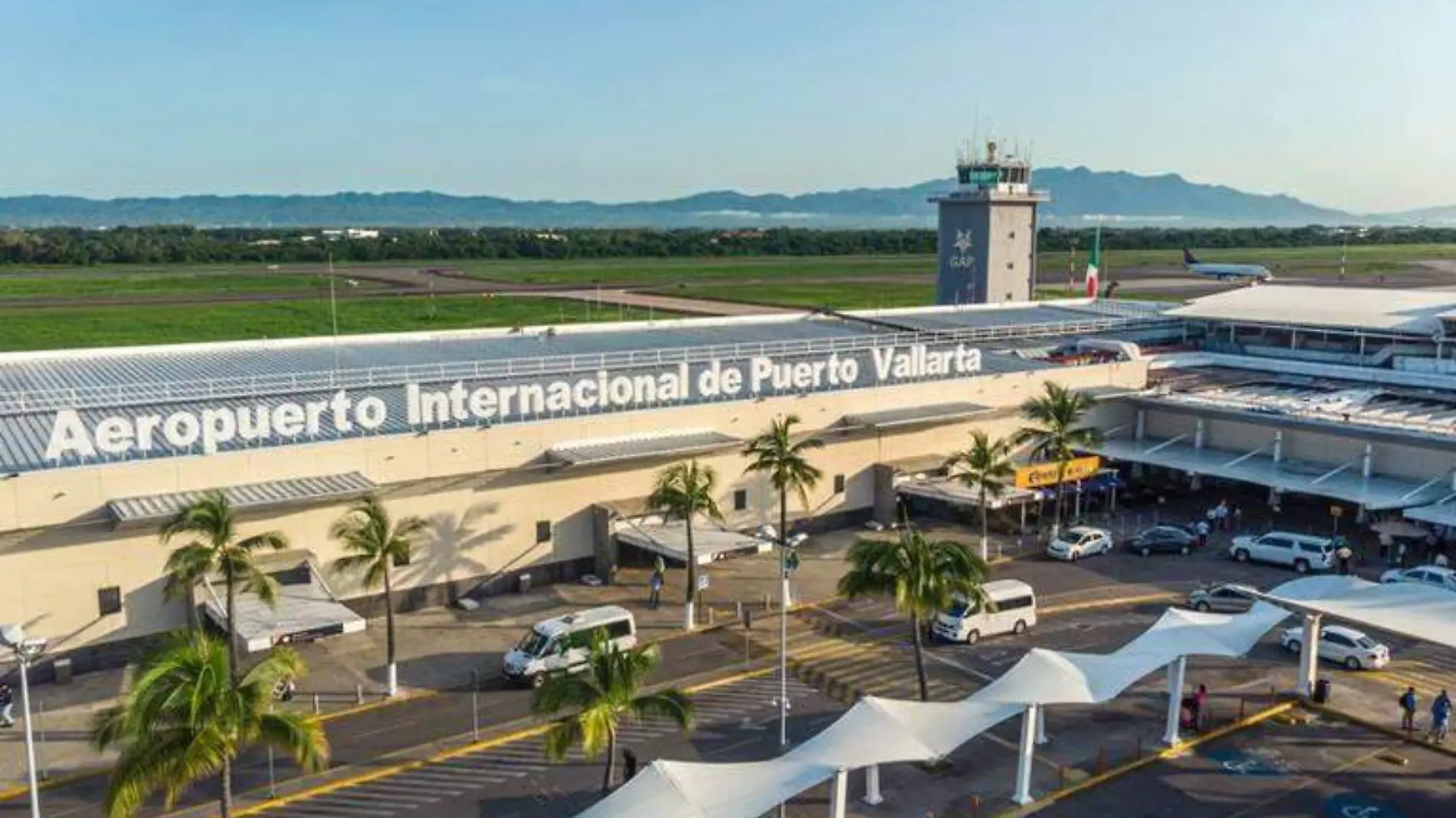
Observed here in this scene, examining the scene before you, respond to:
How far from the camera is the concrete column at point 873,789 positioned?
103 feet

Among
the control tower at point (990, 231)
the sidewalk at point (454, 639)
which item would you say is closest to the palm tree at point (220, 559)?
the sidewalk at point (454, 639)

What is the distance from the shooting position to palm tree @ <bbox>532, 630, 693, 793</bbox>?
27.2 metres

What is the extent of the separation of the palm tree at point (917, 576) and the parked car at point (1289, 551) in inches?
994

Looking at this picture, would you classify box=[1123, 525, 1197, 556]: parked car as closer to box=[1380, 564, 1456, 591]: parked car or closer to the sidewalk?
the sidewalk

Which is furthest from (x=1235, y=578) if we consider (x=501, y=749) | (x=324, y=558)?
(x=324, y=558)

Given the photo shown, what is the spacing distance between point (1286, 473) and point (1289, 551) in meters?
8.25

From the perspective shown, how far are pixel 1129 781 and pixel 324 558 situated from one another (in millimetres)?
30345

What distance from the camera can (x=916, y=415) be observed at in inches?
2408

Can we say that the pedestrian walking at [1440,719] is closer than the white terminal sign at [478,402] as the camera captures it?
Yes

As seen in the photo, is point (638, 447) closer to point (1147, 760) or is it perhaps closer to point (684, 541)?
point (684, 541)

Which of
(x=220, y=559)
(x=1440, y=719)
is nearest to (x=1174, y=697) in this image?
(x=1440, y=719)

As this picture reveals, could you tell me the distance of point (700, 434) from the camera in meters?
55.0

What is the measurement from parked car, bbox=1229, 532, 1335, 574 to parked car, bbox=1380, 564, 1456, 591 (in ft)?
11.6

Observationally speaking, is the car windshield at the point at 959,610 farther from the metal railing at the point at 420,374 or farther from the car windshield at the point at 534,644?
the metal railing at the point at 420,374
